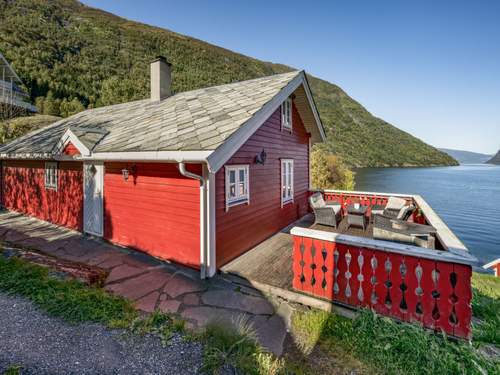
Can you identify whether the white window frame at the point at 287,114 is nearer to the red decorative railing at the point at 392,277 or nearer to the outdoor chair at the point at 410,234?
the outdoor chair at the point at 410,234

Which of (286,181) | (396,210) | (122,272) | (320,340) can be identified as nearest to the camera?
(320,340)

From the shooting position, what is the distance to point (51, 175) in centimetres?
789

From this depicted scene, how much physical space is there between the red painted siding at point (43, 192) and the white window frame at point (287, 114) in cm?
591

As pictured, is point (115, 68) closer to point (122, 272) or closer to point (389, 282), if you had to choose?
→ point (122, 272)

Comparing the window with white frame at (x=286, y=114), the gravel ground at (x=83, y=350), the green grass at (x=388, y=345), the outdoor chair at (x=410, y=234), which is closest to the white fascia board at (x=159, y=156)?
the gravel ground at (x=83, y=350)

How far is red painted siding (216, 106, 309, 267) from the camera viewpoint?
4832 mm

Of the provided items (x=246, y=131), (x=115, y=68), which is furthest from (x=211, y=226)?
(x=115, y=68)

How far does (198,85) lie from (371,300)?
2158 inches

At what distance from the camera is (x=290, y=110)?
7.77m

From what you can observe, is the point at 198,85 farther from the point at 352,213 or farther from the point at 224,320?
the point at 224,320

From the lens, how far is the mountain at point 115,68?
35.2 m

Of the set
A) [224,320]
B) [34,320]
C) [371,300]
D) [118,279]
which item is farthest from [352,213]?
[34,320]

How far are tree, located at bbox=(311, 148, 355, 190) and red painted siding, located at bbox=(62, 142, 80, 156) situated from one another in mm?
15037

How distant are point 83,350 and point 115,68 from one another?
55.4 metres
